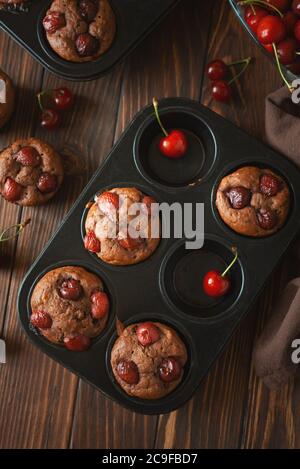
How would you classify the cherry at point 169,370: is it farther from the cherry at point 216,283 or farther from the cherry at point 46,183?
the cherry at point 46,183

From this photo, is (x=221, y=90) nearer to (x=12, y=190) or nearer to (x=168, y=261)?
(x=168, y=261)

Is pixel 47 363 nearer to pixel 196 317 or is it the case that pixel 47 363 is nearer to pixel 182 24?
pixel 196 317

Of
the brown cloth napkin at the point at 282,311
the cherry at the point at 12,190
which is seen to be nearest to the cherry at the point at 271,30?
the brown cloth napkin at the point at 282,311

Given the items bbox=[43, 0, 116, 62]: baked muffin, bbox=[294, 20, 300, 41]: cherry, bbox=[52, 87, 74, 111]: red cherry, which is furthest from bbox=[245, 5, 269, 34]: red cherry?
bbox=[52, 87, 74, 111]: red cherry

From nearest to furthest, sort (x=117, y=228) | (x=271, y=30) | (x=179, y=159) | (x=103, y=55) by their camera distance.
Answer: (x=271, y=30) → (x=117, y=228) → (x=103, y=55) → (x=179, y=159)

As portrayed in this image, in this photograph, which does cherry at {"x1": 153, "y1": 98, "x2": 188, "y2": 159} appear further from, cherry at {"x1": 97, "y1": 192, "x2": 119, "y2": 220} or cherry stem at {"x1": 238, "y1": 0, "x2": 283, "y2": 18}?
cherry stem at {"x1": 238, "y1": 0, "x2": 283, "y2": 18}

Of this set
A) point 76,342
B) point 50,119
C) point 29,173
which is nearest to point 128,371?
point 76,342
